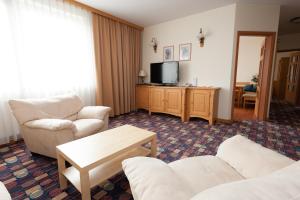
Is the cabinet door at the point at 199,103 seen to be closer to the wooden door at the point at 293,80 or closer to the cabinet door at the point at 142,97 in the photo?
the cabinet door at the point at 142,97

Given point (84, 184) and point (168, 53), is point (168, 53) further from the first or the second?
point (84, 184)

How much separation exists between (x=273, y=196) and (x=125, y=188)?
141cm

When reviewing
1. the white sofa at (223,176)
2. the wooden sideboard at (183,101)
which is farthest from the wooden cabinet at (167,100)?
the white sofa at (223,176)

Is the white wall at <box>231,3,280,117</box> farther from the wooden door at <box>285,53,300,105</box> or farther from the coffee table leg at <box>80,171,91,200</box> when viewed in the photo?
the coffee table leg at <box>80,171,91,200</box>

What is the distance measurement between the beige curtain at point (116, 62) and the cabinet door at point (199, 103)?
5.69 ft

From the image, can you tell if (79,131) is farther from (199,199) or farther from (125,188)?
(199,199)

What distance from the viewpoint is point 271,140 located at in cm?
267

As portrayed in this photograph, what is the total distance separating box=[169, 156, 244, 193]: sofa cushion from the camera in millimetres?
999

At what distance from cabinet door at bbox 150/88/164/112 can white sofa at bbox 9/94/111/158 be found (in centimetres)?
173

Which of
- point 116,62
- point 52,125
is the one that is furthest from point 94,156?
point 116,62

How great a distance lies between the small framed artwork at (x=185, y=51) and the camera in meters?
3.88

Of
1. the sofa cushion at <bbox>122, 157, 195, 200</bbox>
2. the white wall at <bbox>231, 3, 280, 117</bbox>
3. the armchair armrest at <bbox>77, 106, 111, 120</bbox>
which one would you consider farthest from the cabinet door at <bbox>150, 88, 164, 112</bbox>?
the sofa cushion at <bbox>122, 157, 195, 200</bbox>

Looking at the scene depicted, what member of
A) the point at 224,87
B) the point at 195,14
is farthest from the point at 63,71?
the point at 224,87

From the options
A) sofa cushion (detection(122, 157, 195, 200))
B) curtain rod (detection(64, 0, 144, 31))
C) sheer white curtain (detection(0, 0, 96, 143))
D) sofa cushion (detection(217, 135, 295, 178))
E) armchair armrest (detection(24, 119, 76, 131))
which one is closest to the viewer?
sofa cushion (detection(122, 157, 195, 200))
